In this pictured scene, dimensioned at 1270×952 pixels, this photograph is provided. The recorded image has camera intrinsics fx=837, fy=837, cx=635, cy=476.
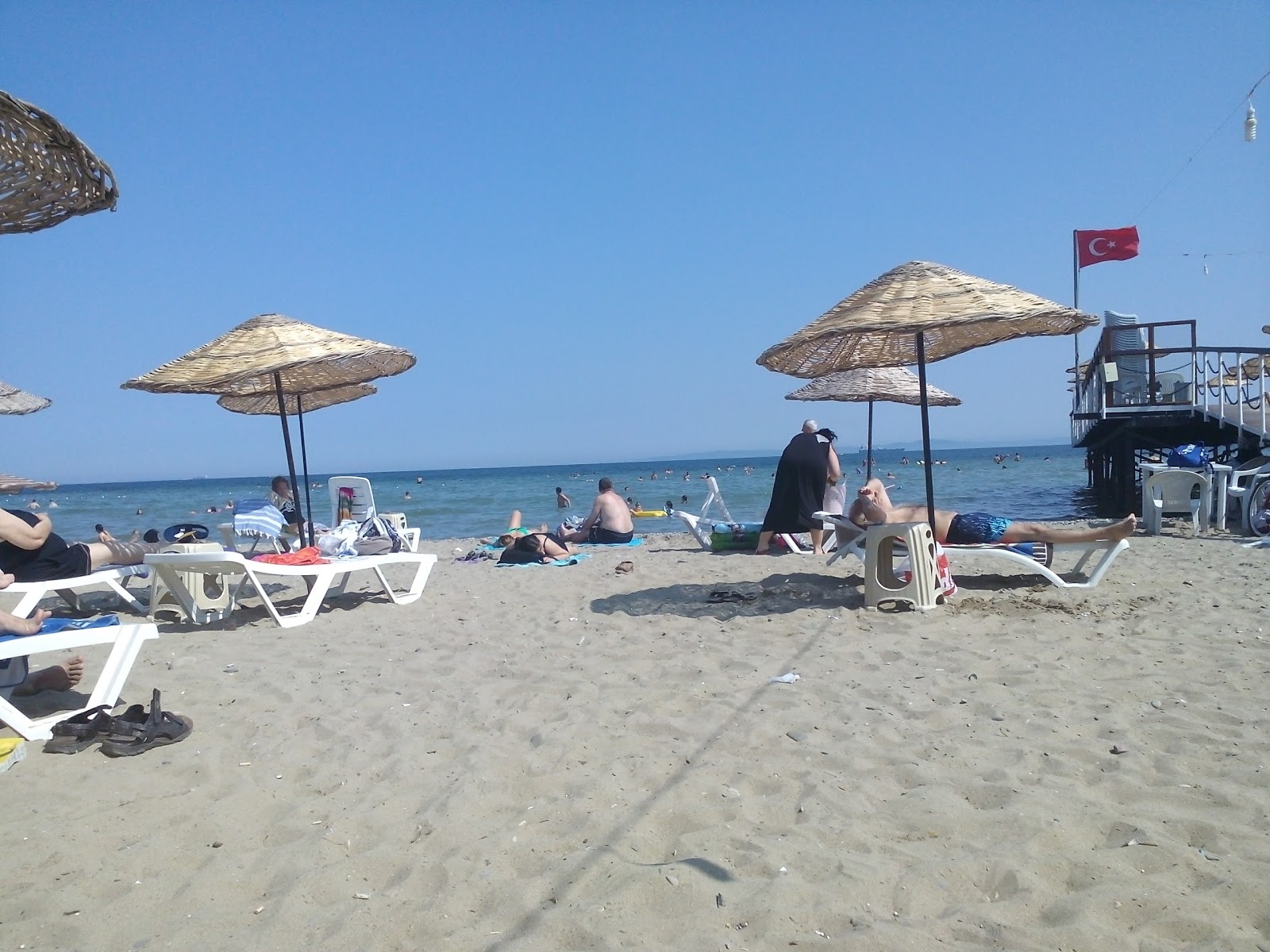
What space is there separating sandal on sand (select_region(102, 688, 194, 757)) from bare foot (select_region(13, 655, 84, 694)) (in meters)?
0.76

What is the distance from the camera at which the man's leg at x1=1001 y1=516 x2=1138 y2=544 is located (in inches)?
210

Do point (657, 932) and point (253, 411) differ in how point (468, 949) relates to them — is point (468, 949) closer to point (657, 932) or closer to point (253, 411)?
point (657, 932)

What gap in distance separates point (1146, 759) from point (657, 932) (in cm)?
178

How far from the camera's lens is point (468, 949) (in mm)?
1887

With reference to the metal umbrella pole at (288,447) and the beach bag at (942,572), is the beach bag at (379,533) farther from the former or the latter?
the beach bag at (942,572)

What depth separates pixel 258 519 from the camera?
284 inches

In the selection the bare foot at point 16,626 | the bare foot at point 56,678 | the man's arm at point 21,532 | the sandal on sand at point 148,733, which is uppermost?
the man's arm at point 21,532

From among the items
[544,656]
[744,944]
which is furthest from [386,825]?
[544,656]

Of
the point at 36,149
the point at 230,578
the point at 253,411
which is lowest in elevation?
the point at 230,578

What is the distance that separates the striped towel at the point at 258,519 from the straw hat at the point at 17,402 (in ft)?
19.1

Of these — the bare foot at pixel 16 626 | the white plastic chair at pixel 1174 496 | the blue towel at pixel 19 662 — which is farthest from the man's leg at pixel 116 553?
the white plastic chair at pixel 1174 496

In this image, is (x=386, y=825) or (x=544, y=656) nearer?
(x=386, y=825)

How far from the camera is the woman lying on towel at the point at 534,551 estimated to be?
334 inches

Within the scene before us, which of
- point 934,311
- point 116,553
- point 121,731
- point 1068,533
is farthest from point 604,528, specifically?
point 121,731
